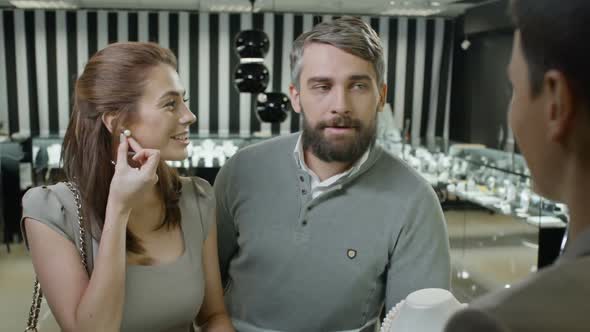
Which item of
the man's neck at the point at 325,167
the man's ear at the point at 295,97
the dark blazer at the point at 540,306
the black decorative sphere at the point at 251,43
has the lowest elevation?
the man's neck at the point at 325,167

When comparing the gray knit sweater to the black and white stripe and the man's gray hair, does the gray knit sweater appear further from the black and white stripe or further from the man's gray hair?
the black and white stripe

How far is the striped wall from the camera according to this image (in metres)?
8.23

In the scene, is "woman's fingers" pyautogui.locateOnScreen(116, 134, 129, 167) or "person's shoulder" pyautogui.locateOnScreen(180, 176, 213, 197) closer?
"woman's fingers" pyautogui.locateOnScreen(116, 134, 129, 167)

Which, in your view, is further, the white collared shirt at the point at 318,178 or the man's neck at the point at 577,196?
the white collared shirt at the point at 318,178

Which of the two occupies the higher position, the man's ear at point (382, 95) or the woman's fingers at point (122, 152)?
the man's ear at point (382, 95)

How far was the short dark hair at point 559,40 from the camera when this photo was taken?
1.61ft

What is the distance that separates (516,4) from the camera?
558 millimetres

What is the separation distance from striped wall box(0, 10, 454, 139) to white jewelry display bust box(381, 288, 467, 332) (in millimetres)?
7420

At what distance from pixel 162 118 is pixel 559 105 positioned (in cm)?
105

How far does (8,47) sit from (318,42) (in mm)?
7966

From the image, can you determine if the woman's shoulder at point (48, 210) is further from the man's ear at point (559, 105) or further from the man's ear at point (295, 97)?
the man's ear at point (559, 105)

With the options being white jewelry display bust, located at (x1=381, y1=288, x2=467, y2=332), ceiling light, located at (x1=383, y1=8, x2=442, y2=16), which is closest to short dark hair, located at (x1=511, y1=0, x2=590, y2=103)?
white jewelry display bust, located at (x1=381, y1=288, x2=467, y2=332)

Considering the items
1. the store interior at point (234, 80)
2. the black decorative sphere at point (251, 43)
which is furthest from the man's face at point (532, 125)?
the store interior at point (234, 80)

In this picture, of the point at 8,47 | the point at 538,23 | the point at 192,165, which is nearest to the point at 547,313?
the point at 538,23
